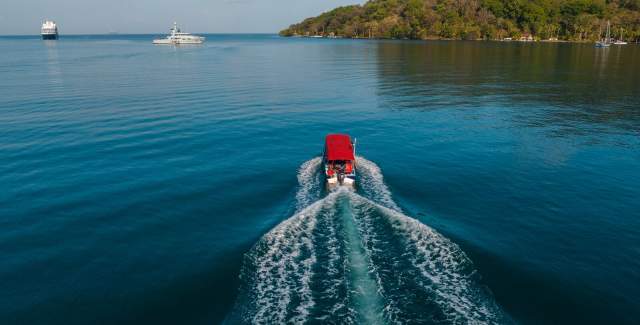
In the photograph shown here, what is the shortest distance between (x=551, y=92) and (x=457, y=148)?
59021mm

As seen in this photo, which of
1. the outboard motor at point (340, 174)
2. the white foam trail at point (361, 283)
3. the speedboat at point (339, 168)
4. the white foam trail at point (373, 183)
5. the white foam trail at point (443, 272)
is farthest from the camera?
the outboard motor at point (340, 174)

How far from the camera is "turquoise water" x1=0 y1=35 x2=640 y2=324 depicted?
2658 cm

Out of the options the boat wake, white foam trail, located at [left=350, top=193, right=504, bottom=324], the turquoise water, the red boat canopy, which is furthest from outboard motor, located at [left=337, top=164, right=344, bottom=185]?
white foam trail, located at [left=350, top=193, right=504, bottom=324]

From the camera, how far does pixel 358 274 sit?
1109 inches

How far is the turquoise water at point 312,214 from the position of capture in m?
26.6

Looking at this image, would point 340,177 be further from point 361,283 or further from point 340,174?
point 361,283

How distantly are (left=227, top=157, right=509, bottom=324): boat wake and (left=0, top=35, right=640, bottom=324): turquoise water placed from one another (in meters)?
0.15

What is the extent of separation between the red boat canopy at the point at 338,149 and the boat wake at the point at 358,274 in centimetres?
689

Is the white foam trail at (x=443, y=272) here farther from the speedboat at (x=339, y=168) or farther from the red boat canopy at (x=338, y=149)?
the red boat canopy at (x=338, y=149)

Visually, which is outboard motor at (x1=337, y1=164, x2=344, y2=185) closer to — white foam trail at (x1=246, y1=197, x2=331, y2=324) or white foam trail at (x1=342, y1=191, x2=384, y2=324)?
white foam trail at (x1=246, y1=197, x2=331, y2=324)

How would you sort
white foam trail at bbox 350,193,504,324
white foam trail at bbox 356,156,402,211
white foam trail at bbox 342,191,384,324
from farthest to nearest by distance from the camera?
1. white foam trail at bbox 356,156,402,211
2. white foam trail at bbox 350,193,504,324
3. white foam trail at bbox 342,191,384,324

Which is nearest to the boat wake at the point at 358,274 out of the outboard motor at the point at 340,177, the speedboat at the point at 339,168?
the speedboat at the point at 339,168

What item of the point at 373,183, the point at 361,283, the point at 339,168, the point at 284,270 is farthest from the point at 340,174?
the point at 361,283

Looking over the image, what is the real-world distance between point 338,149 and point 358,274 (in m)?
20.1
